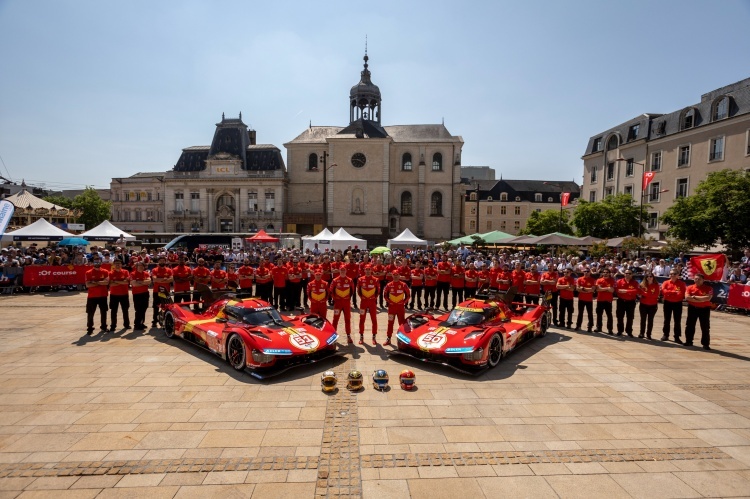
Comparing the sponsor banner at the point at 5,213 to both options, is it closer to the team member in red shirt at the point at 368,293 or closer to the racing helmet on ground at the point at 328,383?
the team member in red shirt at the point at 368,293

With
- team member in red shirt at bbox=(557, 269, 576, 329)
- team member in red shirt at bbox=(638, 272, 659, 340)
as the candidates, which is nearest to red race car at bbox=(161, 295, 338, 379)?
team member in red shirt at bbox=(557, 269, 576, 329)

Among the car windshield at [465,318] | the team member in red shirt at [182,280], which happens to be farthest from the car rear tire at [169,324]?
the car windshield at [465,318]

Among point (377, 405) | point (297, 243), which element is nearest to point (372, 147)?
point (297, 243)

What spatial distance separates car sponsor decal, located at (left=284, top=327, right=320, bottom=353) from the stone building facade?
3194 cm

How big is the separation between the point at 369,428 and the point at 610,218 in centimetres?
3507

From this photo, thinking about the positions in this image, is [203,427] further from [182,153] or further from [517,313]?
[182,153]

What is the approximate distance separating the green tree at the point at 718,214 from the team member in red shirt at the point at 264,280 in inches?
935

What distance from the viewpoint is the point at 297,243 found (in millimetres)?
39000

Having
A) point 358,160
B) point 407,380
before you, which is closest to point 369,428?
point 407,380

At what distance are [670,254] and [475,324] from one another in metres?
21.7

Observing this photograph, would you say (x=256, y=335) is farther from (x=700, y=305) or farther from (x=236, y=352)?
(x=700, y=305)

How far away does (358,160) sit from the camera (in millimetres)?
54125

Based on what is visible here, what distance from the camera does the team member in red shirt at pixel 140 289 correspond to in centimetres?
1128

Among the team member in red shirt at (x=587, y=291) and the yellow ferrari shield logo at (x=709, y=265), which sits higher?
the yellow ferrari shield logo at (x=709, y=265)
